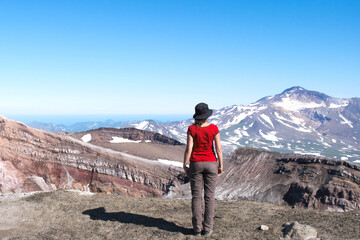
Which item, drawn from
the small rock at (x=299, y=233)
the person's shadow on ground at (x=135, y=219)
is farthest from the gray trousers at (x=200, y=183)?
the small rock at (x=299, y=233)

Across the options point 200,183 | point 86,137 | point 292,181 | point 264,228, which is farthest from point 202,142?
point 86,137

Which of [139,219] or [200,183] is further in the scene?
[139,219]

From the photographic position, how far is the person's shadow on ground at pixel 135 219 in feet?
28.6

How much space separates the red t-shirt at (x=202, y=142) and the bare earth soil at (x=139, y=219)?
7.20ft

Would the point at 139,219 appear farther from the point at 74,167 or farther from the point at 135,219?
the point at 74,167

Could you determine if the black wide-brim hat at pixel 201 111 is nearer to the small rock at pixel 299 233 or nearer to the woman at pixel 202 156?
the woman at pixel 202 156

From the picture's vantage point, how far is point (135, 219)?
32.6 ft

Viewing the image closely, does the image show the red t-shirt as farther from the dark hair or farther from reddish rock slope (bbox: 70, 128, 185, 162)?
reddish rock slope (bbox: 70, 128, 185, 162)

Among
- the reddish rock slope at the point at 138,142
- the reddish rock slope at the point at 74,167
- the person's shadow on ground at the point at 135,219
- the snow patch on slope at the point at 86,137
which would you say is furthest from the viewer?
the snow patch on slope at the point at 86,137

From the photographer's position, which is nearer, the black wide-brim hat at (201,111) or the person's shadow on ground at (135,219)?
the black wide-brim hat at (201,111)

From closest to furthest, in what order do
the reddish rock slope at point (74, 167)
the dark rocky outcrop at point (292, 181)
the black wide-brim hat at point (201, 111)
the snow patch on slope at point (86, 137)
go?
the black wide-brim hat at point (201, 111)
the dark rocky outcrop at point (292, 181)
the reddish rock slope at point (74, 167)
the snow patch on slope at point (86, 137)

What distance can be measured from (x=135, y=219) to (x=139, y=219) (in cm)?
14

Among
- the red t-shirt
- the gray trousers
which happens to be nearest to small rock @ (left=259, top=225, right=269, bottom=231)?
the gray trousers

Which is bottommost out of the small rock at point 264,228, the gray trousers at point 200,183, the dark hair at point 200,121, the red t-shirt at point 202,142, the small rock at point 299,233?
the small rock at point 264,228
